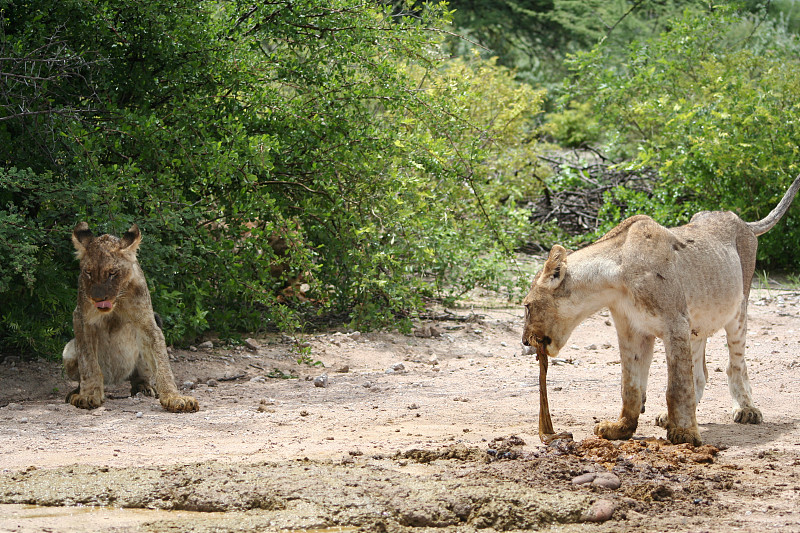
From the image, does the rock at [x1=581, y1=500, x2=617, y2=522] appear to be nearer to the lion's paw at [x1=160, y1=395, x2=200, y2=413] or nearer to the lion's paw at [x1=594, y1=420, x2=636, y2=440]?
the lion's paw at [x1=594, y1=420, x2=636, y2=440]

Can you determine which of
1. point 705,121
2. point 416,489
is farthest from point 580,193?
point 416,489

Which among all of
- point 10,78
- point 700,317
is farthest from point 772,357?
point 10,78

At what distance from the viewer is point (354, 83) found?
9297 millimetres

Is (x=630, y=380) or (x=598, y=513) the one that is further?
(x=630, y=380)

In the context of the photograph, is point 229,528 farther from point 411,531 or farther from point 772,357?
point 772,357

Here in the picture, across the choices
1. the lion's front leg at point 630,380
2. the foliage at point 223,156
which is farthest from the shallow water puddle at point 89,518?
the foliage at point 223,156

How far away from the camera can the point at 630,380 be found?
19.1 ft

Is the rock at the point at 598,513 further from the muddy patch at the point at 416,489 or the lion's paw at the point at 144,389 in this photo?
the lion's paw at the point at 144,389

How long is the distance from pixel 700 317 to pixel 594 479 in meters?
1.71

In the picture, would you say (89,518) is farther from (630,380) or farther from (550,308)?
(630,380)

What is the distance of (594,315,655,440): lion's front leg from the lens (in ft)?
19.0

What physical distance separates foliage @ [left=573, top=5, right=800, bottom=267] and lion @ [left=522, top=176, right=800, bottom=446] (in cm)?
688

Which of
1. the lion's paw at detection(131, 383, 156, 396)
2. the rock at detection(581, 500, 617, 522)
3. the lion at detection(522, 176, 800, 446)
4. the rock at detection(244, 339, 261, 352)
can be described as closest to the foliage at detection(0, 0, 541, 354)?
the rock at detection(244, 339, 261, 352)

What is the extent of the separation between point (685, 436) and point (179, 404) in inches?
146
